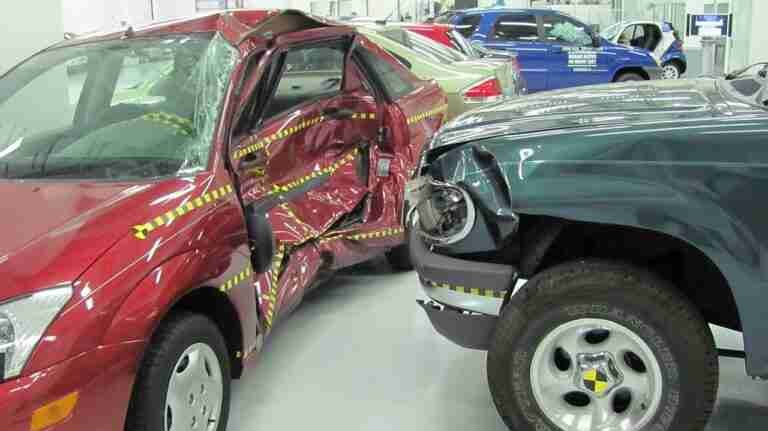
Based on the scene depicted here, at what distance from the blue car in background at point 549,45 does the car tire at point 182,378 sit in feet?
29.4

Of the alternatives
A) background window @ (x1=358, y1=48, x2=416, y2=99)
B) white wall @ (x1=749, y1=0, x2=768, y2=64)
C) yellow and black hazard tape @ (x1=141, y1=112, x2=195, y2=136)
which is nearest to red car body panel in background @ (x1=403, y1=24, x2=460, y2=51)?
background window @ (x1=358, y1=48, x2=416, y2=99)

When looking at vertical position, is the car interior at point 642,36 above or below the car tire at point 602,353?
above

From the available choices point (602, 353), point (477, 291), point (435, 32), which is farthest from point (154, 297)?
point (435, 32)

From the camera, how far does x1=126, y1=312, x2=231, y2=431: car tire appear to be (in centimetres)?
199

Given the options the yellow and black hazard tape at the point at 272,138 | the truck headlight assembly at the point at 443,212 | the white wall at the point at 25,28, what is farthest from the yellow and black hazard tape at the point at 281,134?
the white wall at the point at 25,28

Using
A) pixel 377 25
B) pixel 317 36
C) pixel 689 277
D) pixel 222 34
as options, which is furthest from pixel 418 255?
pixel 377 25

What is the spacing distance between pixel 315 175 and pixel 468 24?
25.8 ft

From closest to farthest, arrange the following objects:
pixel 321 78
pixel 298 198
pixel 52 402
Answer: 1. pixel 52 402
2. pixel 298 198
3. pixel 321 78

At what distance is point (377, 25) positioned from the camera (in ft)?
23.6

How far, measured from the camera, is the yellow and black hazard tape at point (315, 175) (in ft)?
11.4

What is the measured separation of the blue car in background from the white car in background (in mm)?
2588

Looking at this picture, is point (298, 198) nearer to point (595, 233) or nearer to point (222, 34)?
point (222, 34)

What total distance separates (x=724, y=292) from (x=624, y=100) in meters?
0.73

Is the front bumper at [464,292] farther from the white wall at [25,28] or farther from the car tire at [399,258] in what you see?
the white wall at [25,28]
